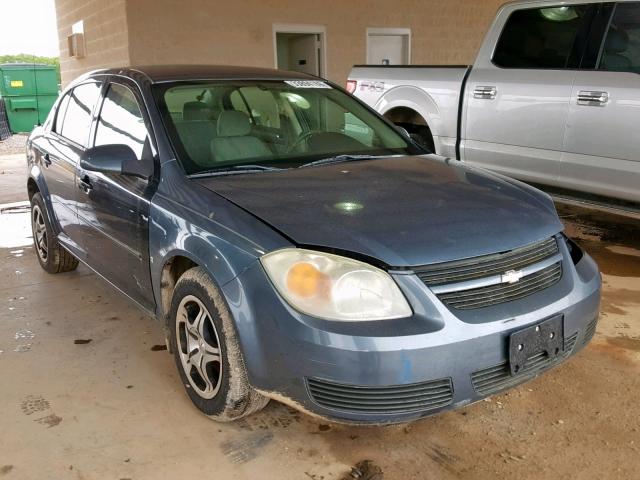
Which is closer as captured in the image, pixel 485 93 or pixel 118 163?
pixel 118 163

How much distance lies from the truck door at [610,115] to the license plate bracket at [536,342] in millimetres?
2423

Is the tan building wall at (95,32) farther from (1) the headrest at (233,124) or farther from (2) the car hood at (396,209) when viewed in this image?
(2) the car hood at (396,209)

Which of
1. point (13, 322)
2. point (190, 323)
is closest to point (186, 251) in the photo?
point (190, 323)

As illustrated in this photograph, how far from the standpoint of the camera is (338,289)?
2.11 metres

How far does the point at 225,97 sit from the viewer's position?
3.28 meters

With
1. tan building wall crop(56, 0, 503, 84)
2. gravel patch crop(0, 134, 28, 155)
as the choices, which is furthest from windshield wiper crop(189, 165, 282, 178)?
gravel patch crop(0, 134, 28, 155)

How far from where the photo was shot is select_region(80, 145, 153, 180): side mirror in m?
2.81

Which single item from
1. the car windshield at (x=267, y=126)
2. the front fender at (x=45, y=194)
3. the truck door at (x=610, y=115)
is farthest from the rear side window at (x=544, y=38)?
the front fender at (x=45, y=194)

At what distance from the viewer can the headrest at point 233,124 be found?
309cm

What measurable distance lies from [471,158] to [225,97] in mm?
2729

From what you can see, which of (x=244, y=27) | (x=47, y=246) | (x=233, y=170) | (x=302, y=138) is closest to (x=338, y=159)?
(x=302, y=138)

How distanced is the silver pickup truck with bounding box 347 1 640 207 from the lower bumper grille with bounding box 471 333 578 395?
2.51 m

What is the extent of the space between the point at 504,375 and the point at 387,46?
10397 mm

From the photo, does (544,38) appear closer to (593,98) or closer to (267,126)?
(593,98)
